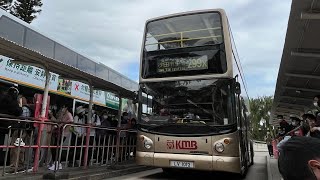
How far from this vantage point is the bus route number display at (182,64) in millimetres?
9273

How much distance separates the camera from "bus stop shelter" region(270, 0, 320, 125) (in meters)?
7.60

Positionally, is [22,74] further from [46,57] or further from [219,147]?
[219,147]

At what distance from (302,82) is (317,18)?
6.72 metres

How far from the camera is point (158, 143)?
9281 millimetres

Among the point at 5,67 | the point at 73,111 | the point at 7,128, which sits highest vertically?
the point at 5,67

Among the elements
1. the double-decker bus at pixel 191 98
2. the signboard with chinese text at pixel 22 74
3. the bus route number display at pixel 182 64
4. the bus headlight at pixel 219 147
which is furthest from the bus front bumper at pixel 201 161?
the signboard with chinese text at pixel 22 74

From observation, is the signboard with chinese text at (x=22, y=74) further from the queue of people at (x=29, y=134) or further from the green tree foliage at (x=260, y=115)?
the green tree foliage at (x=260, y=115)

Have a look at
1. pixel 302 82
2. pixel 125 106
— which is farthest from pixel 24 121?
pixel 302 82

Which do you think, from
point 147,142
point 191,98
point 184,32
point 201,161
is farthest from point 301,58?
point 147,142

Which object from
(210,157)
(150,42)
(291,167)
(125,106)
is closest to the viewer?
(291,167)

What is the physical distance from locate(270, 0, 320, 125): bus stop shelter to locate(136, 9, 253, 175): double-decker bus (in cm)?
171

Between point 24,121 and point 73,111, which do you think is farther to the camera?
point 73,111

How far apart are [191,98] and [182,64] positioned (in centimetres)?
93

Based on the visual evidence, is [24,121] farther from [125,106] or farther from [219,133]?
[125,106]
